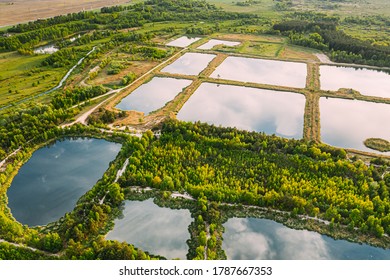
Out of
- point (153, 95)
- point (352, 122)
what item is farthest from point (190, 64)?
point (352, 122)

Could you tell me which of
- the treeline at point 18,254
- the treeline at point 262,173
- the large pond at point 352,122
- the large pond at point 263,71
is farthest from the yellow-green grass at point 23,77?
the large pond at point 352,122

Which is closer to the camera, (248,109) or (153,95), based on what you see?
(248,109)

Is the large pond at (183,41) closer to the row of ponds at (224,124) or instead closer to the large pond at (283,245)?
the row of ponds at (224,124)

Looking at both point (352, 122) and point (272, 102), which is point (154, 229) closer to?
point (272, 102)

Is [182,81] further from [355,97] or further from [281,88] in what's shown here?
[355,97]

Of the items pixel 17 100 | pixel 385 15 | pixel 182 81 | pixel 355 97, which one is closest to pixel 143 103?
pixel 182 81
